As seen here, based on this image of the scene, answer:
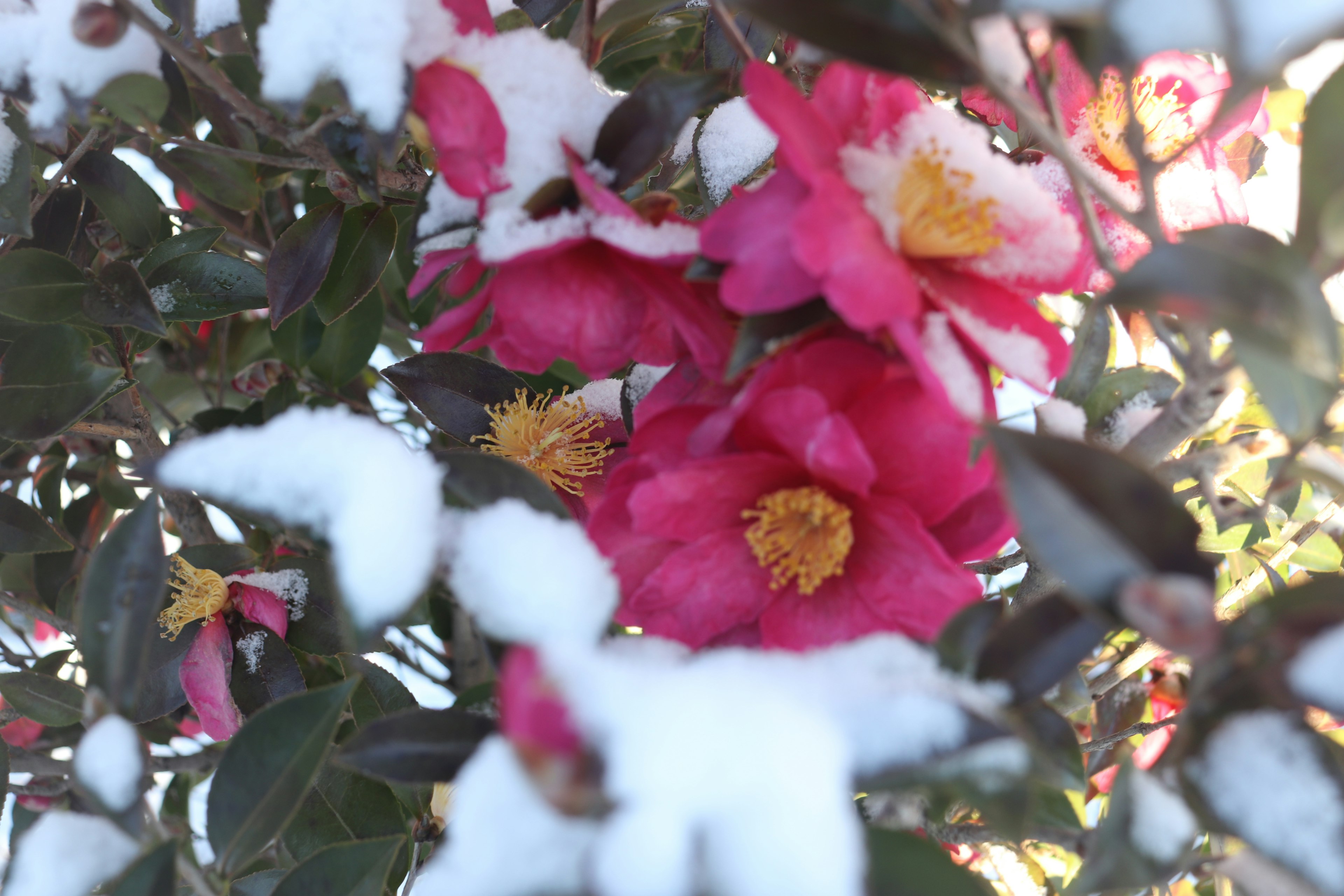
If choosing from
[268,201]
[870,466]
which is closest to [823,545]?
[870,466]

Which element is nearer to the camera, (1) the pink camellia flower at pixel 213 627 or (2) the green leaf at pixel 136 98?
(2) the green leaf at pixel 136 98

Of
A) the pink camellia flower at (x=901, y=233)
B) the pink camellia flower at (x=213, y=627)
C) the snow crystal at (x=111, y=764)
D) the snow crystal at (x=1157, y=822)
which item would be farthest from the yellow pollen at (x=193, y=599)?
the snow crystal at (x=1157, y=822)

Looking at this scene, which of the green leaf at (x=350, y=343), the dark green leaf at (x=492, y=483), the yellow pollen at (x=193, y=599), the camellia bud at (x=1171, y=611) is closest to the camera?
the camellia bud at (x=1171, y=611)

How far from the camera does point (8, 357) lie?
0.69 metres

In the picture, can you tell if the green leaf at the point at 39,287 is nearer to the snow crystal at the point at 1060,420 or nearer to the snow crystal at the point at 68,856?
the snow crystal at the point at 68,856

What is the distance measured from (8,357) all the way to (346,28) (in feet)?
1.51

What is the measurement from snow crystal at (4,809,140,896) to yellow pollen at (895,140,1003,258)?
1.56 ft

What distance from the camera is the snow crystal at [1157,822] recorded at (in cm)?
35

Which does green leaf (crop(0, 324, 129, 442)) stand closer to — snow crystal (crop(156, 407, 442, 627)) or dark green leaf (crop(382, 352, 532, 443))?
dark green leaf (crop(382, 352, 532, 443))

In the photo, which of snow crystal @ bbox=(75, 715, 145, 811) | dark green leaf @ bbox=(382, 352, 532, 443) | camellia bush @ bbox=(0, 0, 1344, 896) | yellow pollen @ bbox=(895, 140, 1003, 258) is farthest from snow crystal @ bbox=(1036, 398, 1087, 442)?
snow crystal @ bbox=(75, 715, 145, 811)

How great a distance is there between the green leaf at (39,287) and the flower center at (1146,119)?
79cm

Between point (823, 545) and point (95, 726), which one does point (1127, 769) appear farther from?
point (95, 726)

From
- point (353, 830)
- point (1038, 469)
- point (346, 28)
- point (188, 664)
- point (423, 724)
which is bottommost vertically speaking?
point (353, 830)

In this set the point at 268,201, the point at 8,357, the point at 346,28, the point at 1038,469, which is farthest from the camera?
the point at 268,201
